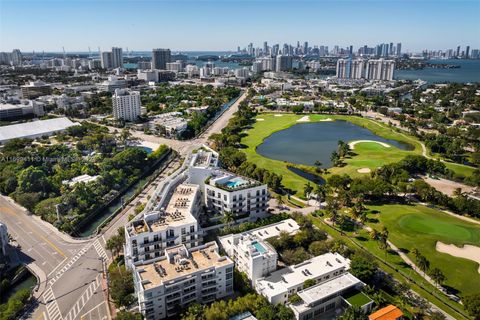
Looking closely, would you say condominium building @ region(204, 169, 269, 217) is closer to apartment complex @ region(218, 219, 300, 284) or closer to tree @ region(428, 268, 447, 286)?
apartment complex @ region(218, 219, 300, 284)

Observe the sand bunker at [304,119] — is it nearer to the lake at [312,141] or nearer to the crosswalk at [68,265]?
the lake at [312,141]

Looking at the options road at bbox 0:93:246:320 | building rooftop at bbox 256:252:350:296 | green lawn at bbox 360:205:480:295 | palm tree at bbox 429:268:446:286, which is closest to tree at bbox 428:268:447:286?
palm tree at bbox 429:268:446:286

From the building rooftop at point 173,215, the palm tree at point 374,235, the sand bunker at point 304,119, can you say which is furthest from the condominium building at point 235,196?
the sand bunker at point 304,119

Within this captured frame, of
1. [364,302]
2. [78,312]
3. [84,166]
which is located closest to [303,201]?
[364,302]

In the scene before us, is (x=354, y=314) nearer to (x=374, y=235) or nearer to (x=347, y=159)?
(x=374, y=235)

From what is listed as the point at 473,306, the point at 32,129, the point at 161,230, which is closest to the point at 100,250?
the point at 161,230

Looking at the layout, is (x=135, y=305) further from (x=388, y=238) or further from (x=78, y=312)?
(x=388, y=238)
